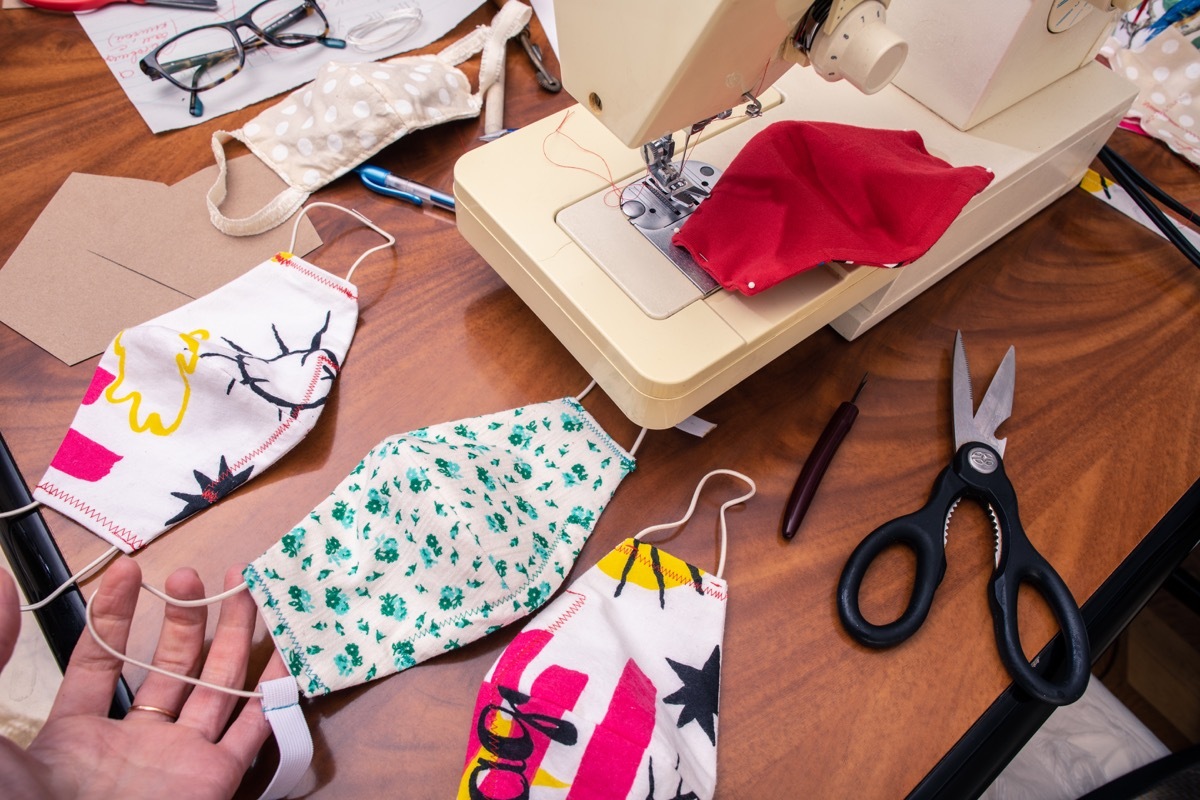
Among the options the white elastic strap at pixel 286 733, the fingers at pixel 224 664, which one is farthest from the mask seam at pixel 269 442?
the white elastic strap at pixel 286 733

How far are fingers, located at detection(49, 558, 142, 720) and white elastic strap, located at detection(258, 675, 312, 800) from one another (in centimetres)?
12

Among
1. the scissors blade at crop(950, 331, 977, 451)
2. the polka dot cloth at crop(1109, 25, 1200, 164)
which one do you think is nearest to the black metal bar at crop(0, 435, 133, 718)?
the scissors blade at crop(950, 331, 977, 451)

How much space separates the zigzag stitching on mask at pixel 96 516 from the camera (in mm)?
712

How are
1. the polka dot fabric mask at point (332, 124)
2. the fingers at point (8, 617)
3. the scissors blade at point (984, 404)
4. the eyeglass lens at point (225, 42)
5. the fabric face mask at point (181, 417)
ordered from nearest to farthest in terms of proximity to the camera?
the fingers at point (8, 617)
the fabric face mask at point (181, 417)
the scissors blade at point (984, 404)
the polka dot fabric mask at point (332, 124)
the eyeglass lens at point (225, 42)

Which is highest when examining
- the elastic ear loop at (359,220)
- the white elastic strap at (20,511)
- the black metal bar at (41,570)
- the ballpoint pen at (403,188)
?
the ballpoint pen at (403,188)

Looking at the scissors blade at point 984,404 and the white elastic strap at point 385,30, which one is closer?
the scissors blade at point 984,404

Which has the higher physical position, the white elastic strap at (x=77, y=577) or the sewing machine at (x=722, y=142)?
the sewing machine at (x=722, y=142)

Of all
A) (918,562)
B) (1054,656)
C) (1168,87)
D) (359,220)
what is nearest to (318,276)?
(359,220)

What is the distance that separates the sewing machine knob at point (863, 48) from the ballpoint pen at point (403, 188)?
0.47 meters

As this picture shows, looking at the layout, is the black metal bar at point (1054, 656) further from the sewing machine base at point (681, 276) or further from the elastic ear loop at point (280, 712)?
the elastic ear loop at point (280, 712)

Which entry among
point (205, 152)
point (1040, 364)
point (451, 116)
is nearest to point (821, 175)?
point (1040, 364)

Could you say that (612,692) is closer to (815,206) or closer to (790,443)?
(790,443)

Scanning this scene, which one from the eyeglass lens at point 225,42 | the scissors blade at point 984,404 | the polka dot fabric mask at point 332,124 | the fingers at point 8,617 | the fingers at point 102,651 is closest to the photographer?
the fingers at point 8,617

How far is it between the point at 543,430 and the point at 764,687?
32 cm
